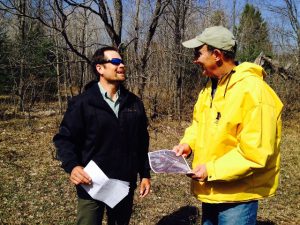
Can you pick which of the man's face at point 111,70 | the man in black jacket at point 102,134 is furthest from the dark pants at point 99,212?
the man's face at point 111,70

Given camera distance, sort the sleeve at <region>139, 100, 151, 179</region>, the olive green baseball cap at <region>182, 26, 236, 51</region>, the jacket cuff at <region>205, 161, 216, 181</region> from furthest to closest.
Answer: the sleeve at <region>139, 100, 151, 179</region>
the olive green baseball cap at <region>182, 26, 236, 51</region>
the jacket cuff at <region>205, 161, 216, 181</region>

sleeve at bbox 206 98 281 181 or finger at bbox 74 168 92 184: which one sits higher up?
sleeve at bbox 206 98 281 181

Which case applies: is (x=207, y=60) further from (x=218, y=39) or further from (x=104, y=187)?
(x=104, y=187)

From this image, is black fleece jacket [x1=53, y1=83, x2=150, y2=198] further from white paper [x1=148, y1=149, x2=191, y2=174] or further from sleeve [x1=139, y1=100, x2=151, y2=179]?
white paper [x1=148, y1=149, x2=191, y2=174]

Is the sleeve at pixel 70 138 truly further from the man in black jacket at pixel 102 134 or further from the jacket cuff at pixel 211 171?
the jacket cuff at pixel 211 171

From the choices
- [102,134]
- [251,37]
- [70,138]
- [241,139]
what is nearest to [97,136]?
[102,134]

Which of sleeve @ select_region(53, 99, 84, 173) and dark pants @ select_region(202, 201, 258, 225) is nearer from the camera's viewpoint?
dark pants @ select_region(202, 201, 258, 225)

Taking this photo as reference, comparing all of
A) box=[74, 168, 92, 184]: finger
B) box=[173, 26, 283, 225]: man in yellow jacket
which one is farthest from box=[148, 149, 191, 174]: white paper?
box=[74, 168, 92, 184]: finger

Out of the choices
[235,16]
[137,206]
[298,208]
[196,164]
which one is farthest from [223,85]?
[235,16]

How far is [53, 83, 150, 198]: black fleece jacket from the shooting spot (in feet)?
8.61

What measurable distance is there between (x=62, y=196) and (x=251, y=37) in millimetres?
23576

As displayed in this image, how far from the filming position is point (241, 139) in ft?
6.70

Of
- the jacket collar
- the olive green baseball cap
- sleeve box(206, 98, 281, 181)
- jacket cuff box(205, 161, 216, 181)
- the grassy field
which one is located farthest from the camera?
the grassy field

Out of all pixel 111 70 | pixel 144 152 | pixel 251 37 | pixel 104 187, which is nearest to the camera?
pixel 104 187
